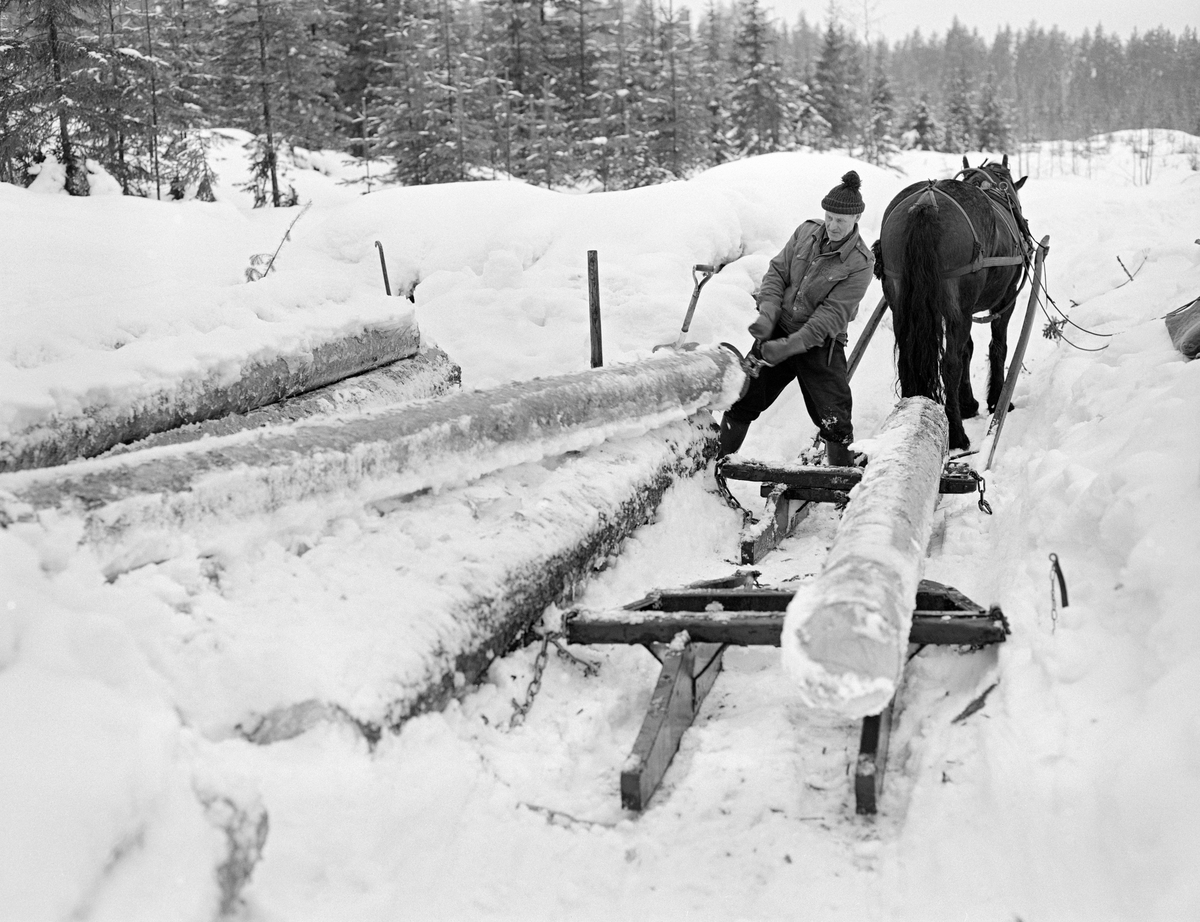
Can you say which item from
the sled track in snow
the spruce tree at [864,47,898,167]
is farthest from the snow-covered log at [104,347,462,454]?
the spruce tree at [864,47,898,167]

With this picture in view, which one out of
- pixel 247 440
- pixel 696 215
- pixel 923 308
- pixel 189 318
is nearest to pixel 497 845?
pixel 247 440

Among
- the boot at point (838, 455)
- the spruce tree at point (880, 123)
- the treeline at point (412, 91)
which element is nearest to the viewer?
the boot at point (838, 455)

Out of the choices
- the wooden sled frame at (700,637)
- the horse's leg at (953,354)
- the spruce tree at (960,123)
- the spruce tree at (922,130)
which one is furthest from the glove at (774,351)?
the spruce tree at (960,123)

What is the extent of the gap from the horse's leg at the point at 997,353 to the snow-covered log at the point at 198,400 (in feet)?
15.2

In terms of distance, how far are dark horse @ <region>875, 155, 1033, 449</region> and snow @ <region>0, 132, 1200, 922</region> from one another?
3.59ft

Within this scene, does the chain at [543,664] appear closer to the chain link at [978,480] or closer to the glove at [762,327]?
the chain link at [978,480]

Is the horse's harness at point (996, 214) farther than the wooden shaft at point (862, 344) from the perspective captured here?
No

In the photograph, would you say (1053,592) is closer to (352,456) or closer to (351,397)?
(352,456)

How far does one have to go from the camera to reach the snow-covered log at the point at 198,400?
3.03m

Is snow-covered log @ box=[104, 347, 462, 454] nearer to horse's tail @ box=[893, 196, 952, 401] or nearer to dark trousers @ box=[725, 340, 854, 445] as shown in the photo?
dark trousers @ box=[725, 340, 854, 445]

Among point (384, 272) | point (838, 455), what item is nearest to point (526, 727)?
point (838, 455)

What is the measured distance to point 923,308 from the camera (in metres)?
5.48

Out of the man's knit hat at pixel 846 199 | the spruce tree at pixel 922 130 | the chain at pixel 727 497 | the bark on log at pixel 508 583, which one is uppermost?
the spruce tree at pixel 922 130

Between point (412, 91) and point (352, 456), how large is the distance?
63.4ft
